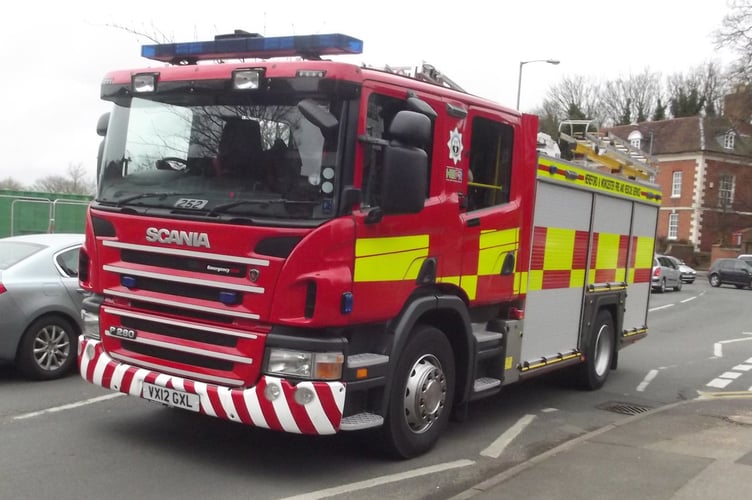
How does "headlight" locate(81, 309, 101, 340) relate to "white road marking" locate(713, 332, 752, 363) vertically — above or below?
above

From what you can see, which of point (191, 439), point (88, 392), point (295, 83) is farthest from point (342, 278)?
point (88, 392)

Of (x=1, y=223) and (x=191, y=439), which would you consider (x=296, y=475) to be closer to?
(x=191, y=439)

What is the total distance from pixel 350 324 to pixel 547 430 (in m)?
2.91

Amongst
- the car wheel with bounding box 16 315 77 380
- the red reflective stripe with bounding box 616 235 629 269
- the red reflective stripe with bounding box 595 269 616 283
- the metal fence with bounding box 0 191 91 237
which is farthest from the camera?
the metal fence with bounding box 0 191 91 237

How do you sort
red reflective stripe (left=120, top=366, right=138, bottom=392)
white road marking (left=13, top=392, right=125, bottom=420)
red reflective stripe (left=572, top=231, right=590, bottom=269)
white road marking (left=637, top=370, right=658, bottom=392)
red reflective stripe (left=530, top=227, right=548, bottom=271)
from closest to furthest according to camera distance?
1. red reflective stripe (left=120, top=366, right=138, bottom=392)
2. white road marking (left=13, top=392, right=125, bottom=420)
3. red reflective stripe (left=530, top=227, right=548, bottom=271)
4. red reflective stripe (left=572, top=231, right=590, bottom=269)
5. white road marking (left=637, top=370, right=658, bottom=392)

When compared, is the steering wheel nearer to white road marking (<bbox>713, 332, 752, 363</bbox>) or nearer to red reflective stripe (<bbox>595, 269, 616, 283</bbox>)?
red reflective stripe (<bbox>595, 269, 616, 283</bbox>)

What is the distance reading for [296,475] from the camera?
16.4ft

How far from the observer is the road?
4676mm

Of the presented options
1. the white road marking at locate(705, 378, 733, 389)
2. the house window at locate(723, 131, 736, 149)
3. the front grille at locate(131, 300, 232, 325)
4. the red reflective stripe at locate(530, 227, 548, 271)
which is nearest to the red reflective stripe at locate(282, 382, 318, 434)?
the front grille at locate(131, 300, 232, 325)

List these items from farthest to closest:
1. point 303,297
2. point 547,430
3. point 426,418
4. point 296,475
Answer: point 547,430, point 426,418, point 296,475, point 303,297

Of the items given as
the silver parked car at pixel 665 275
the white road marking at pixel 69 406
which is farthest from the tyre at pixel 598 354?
the silver parked car at pixel 665 275

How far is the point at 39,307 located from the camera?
720 cm

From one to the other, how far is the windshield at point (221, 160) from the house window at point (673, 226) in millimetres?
57568

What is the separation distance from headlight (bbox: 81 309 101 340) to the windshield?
878mm
